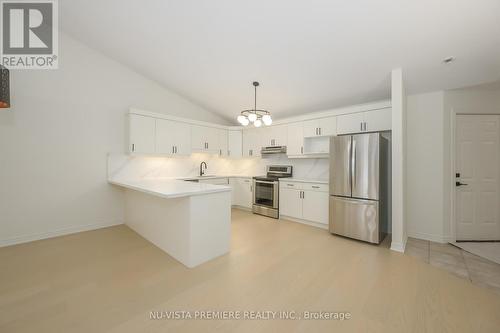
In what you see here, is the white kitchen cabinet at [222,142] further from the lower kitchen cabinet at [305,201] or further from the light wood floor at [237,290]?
the light wood floor at [237,290]

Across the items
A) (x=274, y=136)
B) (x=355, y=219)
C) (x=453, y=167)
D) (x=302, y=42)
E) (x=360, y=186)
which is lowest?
(x=355, y=219)

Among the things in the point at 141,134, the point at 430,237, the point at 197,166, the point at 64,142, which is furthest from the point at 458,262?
the point at 64,142

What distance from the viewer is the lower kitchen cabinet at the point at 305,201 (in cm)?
404

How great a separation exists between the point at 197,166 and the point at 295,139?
265 cm

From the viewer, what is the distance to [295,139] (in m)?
4.71

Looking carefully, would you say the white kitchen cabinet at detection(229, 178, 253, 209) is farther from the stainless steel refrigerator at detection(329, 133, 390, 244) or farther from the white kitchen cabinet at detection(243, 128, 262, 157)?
the stainless steel refrigerator at detection(329, 133, 390, 244)


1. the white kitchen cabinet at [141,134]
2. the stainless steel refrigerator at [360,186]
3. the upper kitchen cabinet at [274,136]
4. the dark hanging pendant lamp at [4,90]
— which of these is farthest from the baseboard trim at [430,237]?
the dark hanging pendant lamp at [4,90]

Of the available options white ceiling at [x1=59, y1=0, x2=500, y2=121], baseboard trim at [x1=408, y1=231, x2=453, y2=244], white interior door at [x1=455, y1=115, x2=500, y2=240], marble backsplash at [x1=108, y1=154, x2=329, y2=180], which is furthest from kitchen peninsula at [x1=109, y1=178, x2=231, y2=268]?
white interior door at [x1=455, y1=115, x2=500, y2=240]

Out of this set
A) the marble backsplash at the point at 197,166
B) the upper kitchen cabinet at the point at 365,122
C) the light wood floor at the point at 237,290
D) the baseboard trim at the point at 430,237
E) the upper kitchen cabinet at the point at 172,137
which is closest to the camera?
the light wood floor at the point at 237,290

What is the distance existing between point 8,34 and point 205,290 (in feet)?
16.0

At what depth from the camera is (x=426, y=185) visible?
3537mm

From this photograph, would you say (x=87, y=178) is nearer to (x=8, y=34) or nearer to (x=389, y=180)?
(x=8, y=34)

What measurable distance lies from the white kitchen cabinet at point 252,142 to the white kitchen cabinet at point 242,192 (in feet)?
2.39

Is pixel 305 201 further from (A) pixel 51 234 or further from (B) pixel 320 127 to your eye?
(A) pixel 51 234
